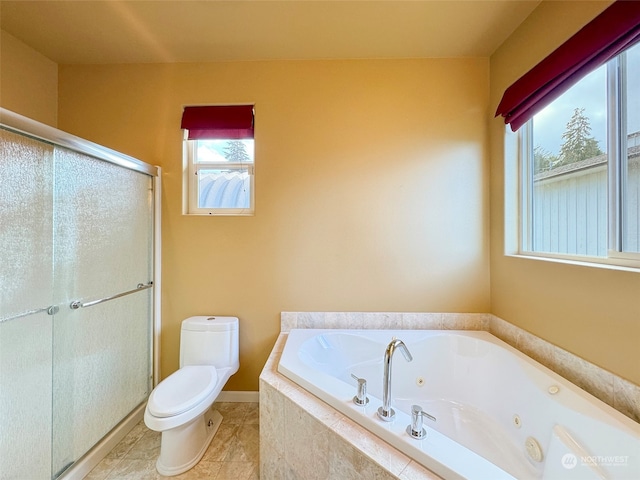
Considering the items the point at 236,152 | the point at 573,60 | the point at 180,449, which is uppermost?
the point at 573,60

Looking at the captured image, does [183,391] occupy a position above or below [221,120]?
below

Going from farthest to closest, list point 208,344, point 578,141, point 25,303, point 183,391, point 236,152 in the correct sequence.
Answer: point 236,152 → point 208,344 → point 183,391 → point 578,141 → point 25,303

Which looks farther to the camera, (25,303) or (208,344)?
(208,344)

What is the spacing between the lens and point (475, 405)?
1.46 m

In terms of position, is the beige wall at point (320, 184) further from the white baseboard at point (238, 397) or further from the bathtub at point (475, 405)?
the bathtub at point (475, 405)

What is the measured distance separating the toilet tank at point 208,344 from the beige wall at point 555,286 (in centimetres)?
189

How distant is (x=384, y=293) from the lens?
1.83 metres

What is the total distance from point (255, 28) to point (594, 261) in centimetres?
226

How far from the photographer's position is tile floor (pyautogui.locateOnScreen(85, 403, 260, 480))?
50.6 inches

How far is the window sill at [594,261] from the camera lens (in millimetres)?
1015

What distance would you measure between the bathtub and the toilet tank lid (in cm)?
44

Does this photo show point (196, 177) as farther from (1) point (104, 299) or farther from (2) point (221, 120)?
(1) point (104, 299)

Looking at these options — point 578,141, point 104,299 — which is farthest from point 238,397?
point 578,141

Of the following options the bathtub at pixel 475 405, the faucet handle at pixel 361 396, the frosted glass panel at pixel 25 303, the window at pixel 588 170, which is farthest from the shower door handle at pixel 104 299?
the window at pixel 588 170
